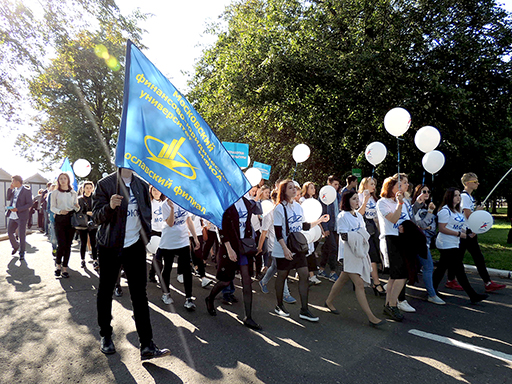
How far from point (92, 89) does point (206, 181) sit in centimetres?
2959

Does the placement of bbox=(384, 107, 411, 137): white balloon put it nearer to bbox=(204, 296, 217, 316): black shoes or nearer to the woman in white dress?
the woman in white dress

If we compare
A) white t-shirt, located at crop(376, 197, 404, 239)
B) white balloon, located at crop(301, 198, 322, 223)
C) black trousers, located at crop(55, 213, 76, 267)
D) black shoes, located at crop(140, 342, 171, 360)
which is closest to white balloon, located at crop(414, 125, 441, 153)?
white t-shirt, located at crop(376, 197, 404, 239)

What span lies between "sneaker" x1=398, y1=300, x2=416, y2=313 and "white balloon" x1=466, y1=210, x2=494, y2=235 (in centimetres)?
179

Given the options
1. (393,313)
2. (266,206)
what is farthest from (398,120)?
(393,313)

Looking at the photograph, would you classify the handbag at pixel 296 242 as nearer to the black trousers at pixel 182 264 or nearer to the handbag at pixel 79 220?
the black trousers at pixel 182 264

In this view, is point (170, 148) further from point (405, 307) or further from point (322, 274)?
point (322, 274)

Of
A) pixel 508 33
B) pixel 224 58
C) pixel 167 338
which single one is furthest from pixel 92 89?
pixel 167 338

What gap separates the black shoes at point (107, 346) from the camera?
375 centimetres

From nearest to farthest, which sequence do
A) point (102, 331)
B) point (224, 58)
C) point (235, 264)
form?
point (102, 331), point (235, 264), point (224, 58)

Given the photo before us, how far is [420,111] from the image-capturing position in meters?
12.1

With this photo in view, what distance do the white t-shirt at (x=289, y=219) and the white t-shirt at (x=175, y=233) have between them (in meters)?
1.38

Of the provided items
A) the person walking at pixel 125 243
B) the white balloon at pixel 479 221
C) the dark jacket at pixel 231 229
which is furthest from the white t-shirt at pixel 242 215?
the white balloon at pixel 479 221

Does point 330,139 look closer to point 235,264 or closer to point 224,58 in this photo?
point 224,58

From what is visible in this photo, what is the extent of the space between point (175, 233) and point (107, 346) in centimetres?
198
